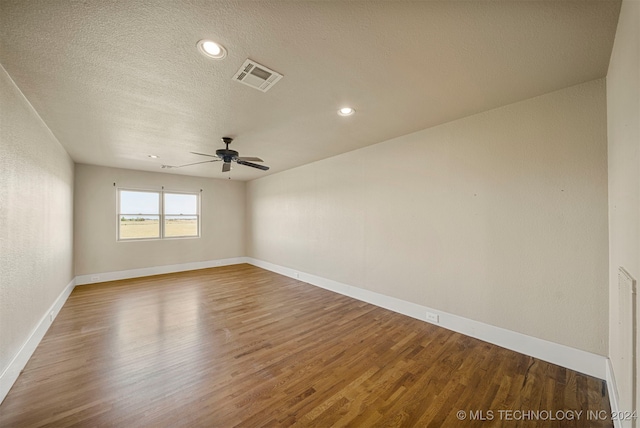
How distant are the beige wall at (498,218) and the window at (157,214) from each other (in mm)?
4758

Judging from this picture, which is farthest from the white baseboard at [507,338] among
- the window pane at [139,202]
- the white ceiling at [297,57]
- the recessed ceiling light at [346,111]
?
the window pane at [139,202]

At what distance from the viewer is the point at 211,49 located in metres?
1.59

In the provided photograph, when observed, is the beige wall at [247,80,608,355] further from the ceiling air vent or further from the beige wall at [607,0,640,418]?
the ceiling air vent

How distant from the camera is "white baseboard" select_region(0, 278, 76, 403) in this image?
1797mm

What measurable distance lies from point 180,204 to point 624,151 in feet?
25.0

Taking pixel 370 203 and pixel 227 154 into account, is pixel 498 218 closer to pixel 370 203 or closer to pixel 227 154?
pixel 370 203

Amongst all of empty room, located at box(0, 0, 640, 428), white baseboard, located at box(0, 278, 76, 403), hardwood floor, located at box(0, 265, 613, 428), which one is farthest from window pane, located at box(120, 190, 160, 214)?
hardwood floor, located at box(0, 265, 613, 428)

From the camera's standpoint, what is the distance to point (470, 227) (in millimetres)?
2727

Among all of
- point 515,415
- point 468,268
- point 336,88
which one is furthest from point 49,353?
point 468,268

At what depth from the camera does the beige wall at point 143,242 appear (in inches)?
196

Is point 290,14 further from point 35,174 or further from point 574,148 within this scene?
point 35,174

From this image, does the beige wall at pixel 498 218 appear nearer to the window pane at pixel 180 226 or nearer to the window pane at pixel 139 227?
the window pane at pixel 180 226

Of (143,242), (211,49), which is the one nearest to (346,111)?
(211,49)

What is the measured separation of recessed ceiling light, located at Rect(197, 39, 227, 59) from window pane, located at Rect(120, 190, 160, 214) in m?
5.57
